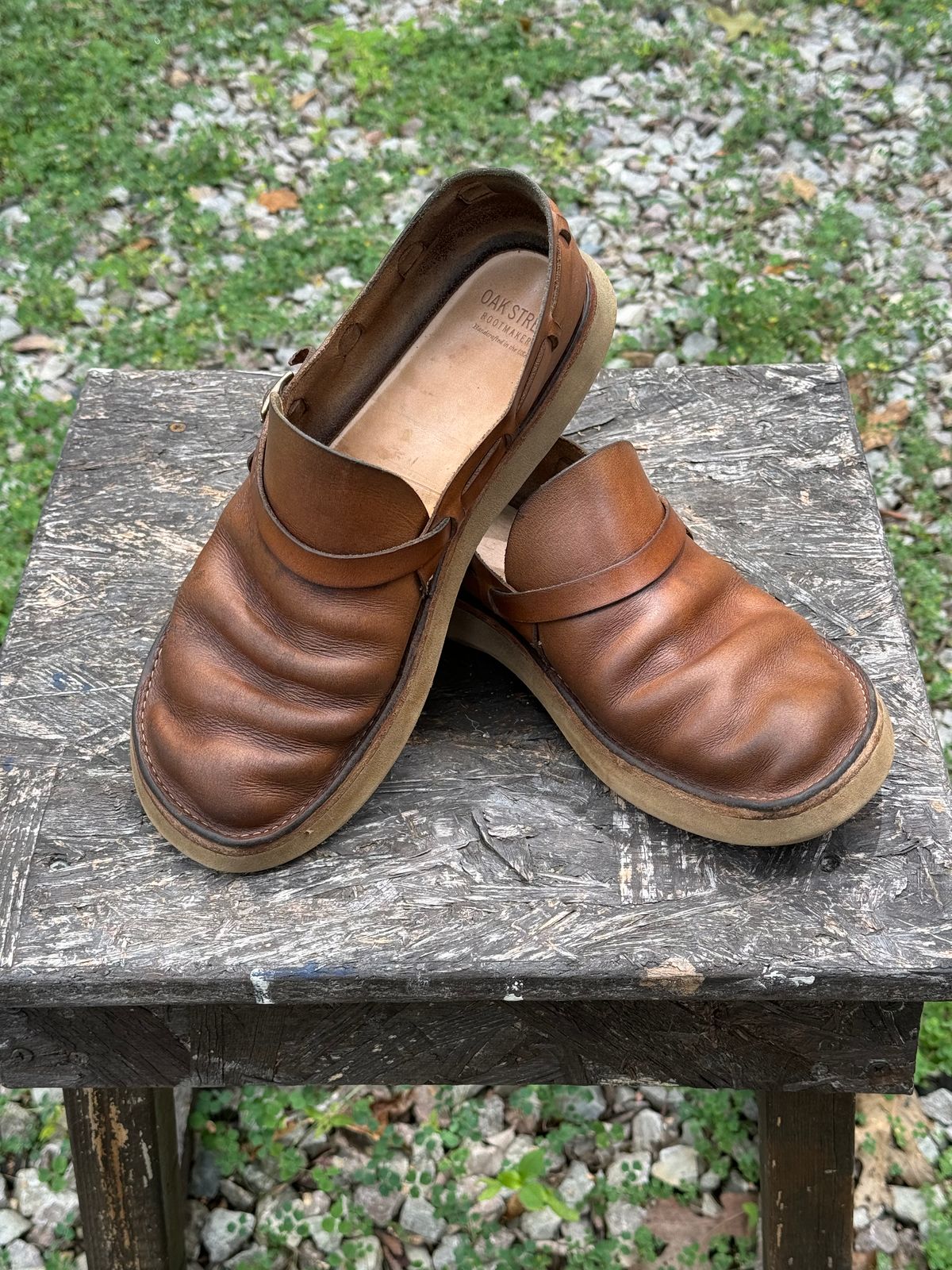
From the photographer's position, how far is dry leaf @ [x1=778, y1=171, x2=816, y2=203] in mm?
3412

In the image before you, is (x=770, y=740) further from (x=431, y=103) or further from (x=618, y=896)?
(x=431, y=103)

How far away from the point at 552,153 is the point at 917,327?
1.16 meters

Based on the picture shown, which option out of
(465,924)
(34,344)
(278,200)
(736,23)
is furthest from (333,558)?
(736,23)

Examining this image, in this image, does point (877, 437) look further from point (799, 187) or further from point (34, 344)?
point (34, 344)

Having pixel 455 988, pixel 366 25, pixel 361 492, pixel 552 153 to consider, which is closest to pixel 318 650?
pixel 361 492

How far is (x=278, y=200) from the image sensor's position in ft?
11.4

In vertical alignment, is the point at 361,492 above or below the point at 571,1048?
above

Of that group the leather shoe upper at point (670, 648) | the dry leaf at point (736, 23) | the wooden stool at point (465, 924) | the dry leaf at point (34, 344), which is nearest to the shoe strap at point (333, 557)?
the leather shoe upper at point (670, 648)

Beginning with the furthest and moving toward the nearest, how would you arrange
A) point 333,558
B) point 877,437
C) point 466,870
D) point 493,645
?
point 877,437 → point 493,645 → point 466,870 → point 333,558

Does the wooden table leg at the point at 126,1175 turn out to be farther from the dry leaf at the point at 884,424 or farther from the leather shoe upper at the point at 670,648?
the dry leaf at the point at 884,424

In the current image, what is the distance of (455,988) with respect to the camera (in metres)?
1.28

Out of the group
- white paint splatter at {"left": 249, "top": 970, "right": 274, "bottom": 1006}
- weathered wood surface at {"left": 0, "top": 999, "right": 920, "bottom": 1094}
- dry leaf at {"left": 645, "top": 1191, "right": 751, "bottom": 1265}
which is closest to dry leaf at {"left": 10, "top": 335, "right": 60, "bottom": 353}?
weathered wood surface at {"left": 0, "top": 999, "right": 920, "bottom": 1094}

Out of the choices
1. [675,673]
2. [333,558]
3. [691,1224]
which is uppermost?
[333,558]

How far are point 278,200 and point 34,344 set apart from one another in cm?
80
